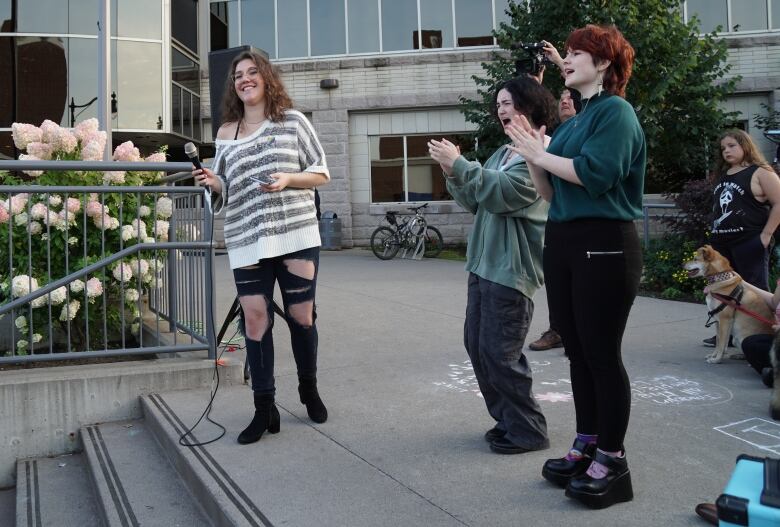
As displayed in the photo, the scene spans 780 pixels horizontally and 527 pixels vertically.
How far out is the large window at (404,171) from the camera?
1866 centimetres

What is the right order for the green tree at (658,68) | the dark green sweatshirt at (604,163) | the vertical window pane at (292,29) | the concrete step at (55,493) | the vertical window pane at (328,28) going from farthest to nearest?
the vertical window pane at (292,29) → the vertical window pane at (328,28) → the green tree at (658,68) → the concrete step at (55,493) → the dark green sweatshirt at (604,163)

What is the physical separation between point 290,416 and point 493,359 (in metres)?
1.41

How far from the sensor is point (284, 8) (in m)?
19.1

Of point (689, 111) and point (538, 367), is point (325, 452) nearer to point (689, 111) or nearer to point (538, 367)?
point (538, 367)

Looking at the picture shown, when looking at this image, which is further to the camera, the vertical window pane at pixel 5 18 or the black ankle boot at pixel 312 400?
the vertical window pane at pixel 5 18

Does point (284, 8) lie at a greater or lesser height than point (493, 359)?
greater

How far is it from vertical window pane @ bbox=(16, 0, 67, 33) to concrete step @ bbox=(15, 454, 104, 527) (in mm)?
15138

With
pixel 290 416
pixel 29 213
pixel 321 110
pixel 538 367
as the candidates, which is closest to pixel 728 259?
pixel 538 367

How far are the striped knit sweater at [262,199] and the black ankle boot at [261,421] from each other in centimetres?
72

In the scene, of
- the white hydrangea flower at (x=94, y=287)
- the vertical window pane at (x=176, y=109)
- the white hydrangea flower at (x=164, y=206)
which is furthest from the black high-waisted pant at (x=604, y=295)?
the vertical window pane at (x=176, y=109)

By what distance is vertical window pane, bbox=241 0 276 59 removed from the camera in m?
19.2

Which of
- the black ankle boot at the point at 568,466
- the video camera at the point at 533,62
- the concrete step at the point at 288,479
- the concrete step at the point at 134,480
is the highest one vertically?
the video camera at the point at 533,62

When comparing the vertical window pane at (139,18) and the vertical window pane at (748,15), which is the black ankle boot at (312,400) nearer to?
the vertical window pane at (139,18)

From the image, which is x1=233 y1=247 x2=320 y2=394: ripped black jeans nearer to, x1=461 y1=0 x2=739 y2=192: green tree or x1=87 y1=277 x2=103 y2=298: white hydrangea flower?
x1=87 y1=277 x2=103 y2=298: white hydrangea flower
